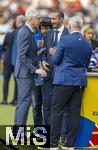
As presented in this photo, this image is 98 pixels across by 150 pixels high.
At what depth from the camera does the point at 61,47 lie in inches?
319

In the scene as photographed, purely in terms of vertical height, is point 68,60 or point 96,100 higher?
point 68,60

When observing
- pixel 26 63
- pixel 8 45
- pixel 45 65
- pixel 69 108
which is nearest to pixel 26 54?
pixel 26 63

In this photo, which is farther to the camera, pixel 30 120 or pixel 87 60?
pixel 30 120

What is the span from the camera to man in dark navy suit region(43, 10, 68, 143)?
29.3ft

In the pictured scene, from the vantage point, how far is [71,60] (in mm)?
8133

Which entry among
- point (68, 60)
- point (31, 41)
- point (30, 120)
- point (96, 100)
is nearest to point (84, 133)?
point (96, 100)

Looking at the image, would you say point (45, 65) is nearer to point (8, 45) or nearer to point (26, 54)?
point (26, 54)

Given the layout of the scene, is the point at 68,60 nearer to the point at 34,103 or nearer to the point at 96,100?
the point at 96,100

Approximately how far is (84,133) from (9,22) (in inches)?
555

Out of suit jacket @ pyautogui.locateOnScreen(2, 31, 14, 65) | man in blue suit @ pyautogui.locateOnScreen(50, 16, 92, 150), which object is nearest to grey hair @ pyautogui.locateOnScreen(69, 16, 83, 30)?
man in blue suit @ pyautogui.locateOnScreen(50, 16, 92, 150)

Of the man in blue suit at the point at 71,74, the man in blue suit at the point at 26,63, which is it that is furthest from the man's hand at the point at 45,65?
the man in blue suit at the point at 71,74

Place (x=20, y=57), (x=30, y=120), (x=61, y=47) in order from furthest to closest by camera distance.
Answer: (x=30, y=120)
(x=20, y=57)
(x=61, y=47)

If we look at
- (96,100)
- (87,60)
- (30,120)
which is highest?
(87,60)

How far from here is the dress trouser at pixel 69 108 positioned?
26.9 feet
